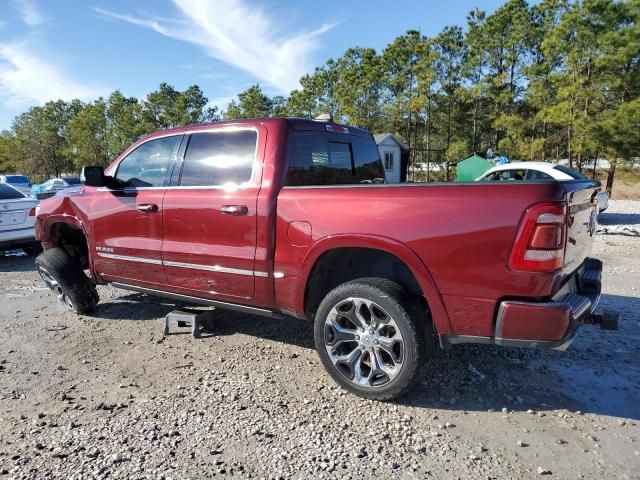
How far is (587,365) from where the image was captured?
3713 millimetres

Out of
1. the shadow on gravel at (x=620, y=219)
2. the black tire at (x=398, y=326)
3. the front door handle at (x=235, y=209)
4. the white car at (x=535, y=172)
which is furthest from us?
the shadow on gravel at (x=620, y=219)

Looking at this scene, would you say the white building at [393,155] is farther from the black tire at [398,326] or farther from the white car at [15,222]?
the black tire at [398,326]

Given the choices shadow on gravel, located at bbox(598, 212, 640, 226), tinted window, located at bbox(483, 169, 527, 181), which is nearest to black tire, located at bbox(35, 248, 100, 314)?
tinted window, located at bbox(483, 169, 527, 181)

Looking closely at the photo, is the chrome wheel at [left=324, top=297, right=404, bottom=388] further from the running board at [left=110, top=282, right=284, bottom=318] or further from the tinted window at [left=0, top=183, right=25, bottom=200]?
the tinted window at [left=0, top=183, right=25, bottom=200]

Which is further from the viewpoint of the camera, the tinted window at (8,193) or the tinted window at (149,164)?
the tinted window at (8,193)

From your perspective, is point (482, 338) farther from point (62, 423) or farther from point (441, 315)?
point (62, 423)

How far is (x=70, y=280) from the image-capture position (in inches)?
193

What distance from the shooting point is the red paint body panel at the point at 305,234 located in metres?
2.60

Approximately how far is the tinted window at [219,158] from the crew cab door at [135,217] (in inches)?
9.4

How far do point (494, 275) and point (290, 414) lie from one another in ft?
5.10

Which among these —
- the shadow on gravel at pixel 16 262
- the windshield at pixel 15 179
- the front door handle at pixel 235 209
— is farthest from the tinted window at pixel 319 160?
the windshield at pixel 15 179

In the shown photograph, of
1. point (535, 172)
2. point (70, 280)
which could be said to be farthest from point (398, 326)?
point (535, 172)

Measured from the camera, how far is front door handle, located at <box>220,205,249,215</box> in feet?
11.4

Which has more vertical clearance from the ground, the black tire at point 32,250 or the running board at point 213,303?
the running board at point 213,303
